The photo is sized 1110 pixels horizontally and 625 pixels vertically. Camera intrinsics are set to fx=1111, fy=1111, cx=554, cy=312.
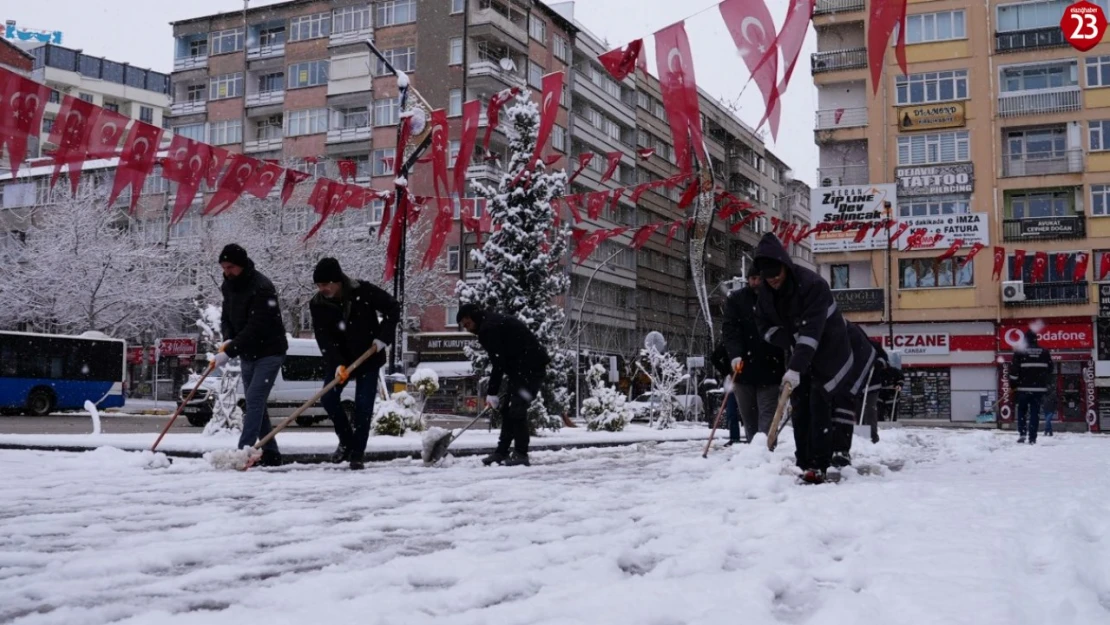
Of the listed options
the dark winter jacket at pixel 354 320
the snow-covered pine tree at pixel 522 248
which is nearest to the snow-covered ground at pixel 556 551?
the dark winter jacket at pixel 354 320

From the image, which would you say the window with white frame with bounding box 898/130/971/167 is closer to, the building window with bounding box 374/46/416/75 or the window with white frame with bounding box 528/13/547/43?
the window with white frame with bounding box 528/13/547/43

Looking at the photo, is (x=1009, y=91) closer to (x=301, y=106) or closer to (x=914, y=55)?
(x=914, y=55)

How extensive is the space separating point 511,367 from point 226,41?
178 ft

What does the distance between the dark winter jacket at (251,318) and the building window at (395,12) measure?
153 feet

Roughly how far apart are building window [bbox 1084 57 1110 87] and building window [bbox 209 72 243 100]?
40.5 meters

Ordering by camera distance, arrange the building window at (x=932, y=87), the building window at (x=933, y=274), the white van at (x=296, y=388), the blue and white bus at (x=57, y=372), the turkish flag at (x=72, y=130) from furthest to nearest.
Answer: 1. the building window at (x=932, y=87)
2. the building window at (x=933, y=274)
3. the blue and white bus at (x=57, y=372)
4. the white van at (x=296, y=388)
5. the turkish flag at (x=72, y=130)

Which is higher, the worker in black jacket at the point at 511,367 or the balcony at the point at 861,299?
the balcony at the point at 861,299

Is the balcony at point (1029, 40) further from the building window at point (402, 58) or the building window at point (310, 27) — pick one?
the building window at point (310, 27)

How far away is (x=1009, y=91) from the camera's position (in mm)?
45219

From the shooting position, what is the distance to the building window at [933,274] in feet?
147

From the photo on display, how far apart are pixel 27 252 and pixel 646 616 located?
47.7m

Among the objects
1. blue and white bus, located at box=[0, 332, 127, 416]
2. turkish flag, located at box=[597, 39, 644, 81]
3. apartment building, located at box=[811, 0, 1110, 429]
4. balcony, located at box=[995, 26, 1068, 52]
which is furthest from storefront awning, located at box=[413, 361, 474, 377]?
turkish flag, located at box=[597, 39, 644, 81]

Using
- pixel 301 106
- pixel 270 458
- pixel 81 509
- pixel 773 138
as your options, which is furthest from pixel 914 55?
pixel 81 509

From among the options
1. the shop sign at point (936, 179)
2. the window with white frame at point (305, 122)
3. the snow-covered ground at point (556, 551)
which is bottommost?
the snow-covered ground at point (556, 551)
